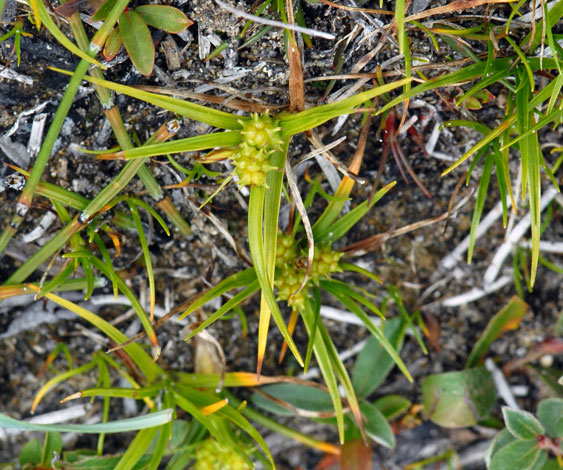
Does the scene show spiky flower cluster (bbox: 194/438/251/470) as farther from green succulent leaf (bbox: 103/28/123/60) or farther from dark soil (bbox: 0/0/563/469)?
green succulent leaf (bbox: 103/28/123/60)

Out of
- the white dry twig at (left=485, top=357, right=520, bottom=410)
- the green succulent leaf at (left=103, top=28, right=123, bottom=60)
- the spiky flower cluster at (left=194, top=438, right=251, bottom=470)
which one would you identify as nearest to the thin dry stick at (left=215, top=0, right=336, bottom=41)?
the green succulent leaf at (left=103, top=28, right=123, bottom=60)

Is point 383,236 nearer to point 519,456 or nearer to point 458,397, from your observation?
point 458,397

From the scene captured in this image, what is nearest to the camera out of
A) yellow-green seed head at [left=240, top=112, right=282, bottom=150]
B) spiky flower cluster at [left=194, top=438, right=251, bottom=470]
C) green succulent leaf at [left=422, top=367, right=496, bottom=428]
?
yellow-green seed head at [left=240, top=112, right=282, bottom=150]

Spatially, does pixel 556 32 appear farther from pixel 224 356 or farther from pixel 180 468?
pixel 180 468

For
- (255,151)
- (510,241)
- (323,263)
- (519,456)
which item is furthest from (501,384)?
(255,151)

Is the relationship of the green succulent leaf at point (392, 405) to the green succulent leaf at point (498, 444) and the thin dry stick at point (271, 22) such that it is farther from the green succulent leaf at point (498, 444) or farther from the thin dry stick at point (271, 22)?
the thin dry stick at point (271, 22)

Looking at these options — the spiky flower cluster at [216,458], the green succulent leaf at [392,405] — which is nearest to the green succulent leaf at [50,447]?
the spiky flower cluster at [216,458]

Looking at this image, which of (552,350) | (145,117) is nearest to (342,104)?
(145,117)
